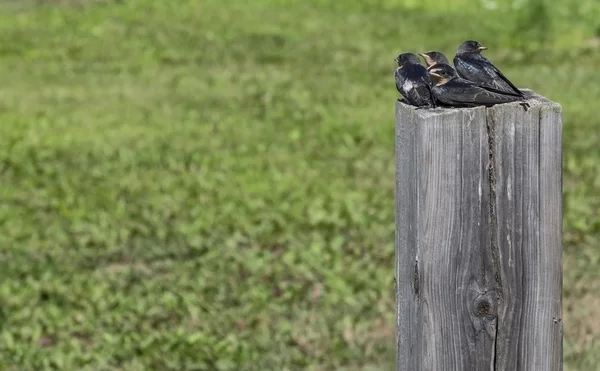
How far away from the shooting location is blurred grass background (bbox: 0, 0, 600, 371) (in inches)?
247

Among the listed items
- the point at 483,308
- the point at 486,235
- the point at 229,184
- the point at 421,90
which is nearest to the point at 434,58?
the point at 421,90

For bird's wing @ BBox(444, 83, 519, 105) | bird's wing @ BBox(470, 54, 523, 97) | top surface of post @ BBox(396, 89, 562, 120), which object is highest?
bird's wing @ BBox(470, 54, 523, 97)

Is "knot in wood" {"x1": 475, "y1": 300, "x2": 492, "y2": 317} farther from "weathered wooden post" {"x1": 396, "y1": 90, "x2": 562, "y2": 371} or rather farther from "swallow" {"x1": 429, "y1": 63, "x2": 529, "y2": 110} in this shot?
"swallow" {"x1": 429, "y1": 63, "x2": 529, "y2": 110}

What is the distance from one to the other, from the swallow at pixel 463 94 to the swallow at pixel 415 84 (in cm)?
2

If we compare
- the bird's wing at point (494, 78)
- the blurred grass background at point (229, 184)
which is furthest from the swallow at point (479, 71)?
the blurred grass background at point (229, 184)

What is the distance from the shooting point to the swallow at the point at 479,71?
111 inches

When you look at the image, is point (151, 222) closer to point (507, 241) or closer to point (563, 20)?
point (507, 241)

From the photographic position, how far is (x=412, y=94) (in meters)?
2.84

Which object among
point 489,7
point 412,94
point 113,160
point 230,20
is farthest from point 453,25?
point 412,94

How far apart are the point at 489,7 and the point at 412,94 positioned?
601 inches

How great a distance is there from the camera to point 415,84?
9.40ft

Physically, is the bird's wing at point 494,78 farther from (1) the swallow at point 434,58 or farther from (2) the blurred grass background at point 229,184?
(2) the blurred grass background at point 229,184

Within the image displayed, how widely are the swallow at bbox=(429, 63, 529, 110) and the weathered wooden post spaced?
65mm

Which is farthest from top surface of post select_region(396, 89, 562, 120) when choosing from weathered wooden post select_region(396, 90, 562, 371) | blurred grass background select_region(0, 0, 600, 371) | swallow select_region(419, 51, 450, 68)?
blurred grass background select_region(0, 0, 600, 371)
